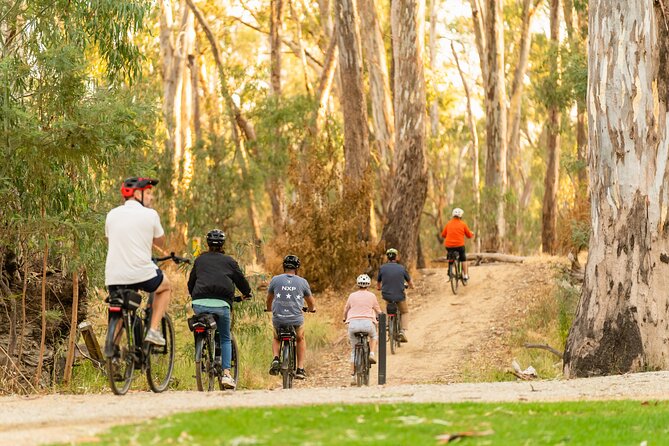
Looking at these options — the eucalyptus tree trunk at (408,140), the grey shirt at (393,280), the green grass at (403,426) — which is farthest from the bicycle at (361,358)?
the eucalyptus tree trunk at (408,140)

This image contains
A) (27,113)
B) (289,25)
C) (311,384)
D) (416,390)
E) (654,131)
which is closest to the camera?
(416,390)

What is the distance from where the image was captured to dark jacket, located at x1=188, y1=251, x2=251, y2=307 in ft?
39.9

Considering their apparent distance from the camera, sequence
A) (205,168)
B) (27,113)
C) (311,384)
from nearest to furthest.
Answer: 1. (27,113)
2. (311,384)
3. (205,168)

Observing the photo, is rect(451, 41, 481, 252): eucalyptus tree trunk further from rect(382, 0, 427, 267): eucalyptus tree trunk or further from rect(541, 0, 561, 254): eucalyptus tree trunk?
rect(382, 0, 427, 267): eucalyptus tree trunk

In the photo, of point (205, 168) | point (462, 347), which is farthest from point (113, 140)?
point (205, 168)

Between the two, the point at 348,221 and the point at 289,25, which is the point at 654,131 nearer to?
the point at 348,221

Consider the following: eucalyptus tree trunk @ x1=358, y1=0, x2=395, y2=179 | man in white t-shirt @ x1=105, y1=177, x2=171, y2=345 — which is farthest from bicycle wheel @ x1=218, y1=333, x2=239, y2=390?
eucalyptus tree trunk @ x1=358, y1=0, x2=395, y2=179

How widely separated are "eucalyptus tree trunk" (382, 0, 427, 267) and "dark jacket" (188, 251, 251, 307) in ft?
57.4

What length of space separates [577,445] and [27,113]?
28.3ft

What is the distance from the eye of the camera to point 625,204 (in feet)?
50.2

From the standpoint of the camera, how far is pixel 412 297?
92.8 feet

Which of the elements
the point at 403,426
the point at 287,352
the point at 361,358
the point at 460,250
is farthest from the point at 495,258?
the point at 403,426

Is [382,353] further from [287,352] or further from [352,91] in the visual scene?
[352,91]

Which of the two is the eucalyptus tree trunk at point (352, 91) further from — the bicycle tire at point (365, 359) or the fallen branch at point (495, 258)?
the bicycle tire at point (365, 359)
